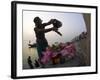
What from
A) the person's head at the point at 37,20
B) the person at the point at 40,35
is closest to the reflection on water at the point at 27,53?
the person at the point at 40,35

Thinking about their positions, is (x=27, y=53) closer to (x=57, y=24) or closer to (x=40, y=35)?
(x=40, y=35)

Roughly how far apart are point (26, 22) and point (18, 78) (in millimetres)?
442

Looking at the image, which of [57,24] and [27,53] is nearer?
[27,53]

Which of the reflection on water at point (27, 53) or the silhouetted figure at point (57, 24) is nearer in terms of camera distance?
the reflection on water at point (27, 53)

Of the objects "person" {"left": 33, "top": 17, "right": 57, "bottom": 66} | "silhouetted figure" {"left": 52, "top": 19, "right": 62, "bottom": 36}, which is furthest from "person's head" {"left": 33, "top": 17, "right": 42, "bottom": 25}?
"silhouetted figure" {"left": 52, "top": 19, "right": 62, "bottom": 36}

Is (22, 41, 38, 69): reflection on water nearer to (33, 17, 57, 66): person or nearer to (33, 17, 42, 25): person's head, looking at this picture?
(33, 17, 57, 66): person

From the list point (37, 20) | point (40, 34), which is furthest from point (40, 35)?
point (37, 20)

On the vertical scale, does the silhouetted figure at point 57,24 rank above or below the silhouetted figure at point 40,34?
above

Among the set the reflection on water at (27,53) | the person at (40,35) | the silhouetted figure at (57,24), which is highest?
the silhouetted figure at (57,24)

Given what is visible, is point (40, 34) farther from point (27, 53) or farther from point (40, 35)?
point (27, 53)

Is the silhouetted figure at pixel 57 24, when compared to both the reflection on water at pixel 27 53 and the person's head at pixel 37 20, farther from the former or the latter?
the reflection on water at pixel 27 53

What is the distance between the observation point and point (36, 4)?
6.28 feet

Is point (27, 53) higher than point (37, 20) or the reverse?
the reverse

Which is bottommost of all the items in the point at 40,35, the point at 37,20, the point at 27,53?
the point at 27,53
